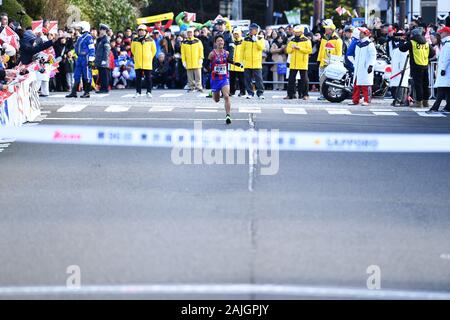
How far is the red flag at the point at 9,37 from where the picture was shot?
97.4 ft

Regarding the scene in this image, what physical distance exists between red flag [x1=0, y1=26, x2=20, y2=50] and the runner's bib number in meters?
9.21

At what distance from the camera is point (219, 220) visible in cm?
1144

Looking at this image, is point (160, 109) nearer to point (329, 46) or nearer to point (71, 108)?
point (71, 108)

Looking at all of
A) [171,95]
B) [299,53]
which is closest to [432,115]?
[299,53]

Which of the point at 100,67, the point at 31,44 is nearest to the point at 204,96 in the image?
the point at 100,67

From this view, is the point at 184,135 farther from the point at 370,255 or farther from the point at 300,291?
the point at 300,291

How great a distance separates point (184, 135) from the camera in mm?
18312

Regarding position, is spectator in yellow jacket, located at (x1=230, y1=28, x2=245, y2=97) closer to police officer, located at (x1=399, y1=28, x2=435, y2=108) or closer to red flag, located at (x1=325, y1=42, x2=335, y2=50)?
red flag, located at (x1=325, y1=42, x2=335, y2=50)

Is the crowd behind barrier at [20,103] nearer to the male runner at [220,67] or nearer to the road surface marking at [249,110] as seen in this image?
the male runner at [220,67]

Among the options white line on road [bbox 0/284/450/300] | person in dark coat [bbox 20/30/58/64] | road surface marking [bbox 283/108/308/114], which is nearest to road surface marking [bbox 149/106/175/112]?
road surface marking [bbox 283/108/308/114]

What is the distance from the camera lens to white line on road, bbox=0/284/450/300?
332 inches

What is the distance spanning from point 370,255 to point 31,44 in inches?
760

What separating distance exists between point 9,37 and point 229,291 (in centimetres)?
2239

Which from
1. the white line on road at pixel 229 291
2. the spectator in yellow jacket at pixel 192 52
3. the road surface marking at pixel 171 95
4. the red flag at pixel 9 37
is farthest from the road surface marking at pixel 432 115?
the white line on road at pixel 229 291
